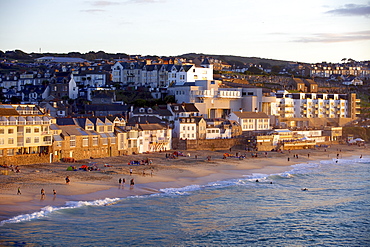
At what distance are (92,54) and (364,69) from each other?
101658 millimetres

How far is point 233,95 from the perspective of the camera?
274 feet

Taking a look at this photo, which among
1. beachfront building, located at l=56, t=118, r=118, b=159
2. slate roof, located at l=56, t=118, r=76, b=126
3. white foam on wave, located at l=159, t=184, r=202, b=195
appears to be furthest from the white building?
white foam on wave, located at l=159, t=184, r=202, b=195

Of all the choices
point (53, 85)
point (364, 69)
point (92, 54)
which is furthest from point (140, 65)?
point (364, 69)

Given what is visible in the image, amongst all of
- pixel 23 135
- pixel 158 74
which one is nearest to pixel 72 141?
pixel 23 135

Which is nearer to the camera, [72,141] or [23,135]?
[23,135]

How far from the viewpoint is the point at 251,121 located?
74625 millimetres

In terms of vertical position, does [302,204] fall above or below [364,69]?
below

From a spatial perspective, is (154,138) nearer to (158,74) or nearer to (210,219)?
(210,219)

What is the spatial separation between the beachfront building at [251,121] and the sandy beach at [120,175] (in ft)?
30.9

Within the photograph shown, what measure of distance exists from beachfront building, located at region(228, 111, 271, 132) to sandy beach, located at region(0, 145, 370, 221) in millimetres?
9406

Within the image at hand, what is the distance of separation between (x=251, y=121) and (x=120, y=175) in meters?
35.5

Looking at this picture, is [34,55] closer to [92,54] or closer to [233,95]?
[92,54]

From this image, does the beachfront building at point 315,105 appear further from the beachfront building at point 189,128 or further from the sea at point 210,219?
the sea at point 210,219

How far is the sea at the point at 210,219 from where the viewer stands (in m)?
26.7
